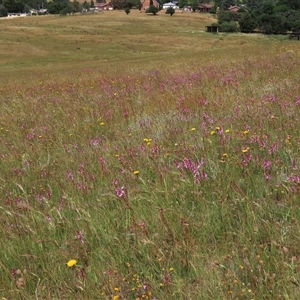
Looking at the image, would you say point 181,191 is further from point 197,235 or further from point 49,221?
point 49,221

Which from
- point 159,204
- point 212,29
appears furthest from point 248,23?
point 159,204

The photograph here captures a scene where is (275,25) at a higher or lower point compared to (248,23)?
lower

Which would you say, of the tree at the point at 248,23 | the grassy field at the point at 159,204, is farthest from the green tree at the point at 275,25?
the grassy field at the point at 159,204

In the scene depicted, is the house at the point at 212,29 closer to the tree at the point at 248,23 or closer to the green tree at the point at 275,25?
the tree at the point at 248,23

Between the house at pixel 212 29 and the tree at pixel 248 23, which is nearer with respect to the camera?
the tree at pixel 248 23

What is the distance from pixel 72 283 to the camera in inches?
94.4

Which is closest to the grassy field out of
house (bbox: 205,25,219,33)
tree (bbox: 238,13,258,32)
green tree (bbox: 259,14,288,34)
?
green tree (bbox: 259,14,288,34)

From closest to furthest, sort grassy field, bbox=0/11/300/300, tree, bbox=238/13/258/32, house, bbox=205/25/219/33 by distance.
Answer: grassy field, bbox=0/11/300/300 → tree, bbox=238/13/258/32 → house, bbox=205/25/219/33

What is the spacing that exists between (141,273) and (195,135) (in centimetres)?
262

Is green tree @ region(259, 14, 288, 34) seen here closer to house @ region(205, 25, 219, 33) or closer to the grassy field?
house @ region(205, 25, 219, 33)

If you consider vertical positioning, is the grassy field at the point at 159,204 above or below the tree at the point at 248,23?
above

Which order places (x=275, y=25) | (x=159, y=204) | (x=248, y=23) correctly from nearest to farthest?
(x=159, y=204), (x=275, y=25), (x=248, y=23)

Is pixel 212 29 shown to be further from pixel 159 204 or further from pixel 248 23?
pixel 159 204

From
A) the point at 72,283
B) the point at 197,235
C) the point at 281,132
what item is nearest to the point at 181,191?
the point at 197,235
